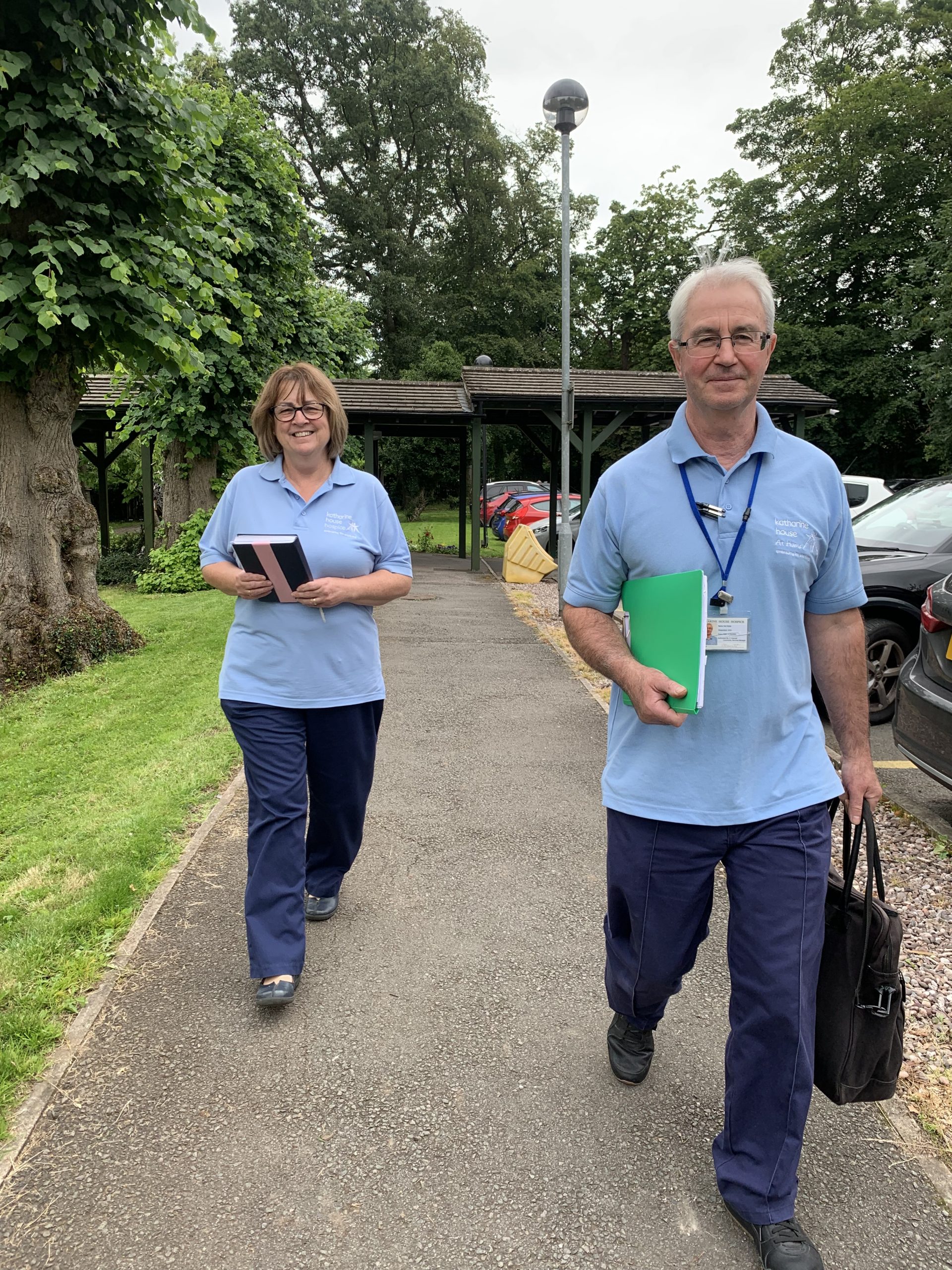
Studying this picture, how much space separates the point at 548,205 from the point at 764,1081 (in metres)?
49.4

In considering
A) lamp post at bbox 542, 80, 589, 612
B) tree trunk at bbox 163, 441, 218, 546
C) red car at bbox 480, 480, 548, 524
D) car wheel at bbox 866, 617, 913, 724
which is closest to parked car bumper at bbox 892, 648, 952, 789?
car wheel at bbox 866, 617, 913, 724

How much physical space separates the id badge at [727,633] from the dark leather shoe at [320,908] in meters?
2.28

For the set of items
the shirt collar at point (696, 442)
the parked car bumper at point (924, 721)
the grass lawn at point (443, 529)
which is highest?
the shirt collar at point (696, 442)

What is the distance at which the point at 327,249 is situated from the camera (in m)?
42.9

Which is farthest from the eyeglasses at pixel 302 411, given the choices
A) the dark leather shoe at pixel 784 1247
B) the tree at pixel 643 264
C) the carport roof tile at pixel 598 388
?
the tree at pixel 643 264

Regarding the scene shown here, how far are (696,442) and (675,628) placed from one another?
0.50 metres

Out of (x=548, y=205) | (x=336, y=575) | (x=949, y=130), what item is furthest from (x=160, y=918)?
(x=548, y=205)

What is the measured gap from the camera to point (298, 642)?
3.23 meters

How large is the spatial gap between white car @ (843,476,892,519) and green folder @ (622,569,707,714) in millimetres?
10480

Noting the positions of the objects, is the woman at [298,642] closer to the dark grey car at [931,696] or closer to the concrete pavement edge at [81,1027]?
the concrete pavement edge at [81,1027]

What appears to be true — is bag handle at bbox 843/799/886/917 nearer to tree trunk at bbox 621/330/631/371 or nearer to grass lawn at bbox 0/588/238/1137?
grass lawn at bbox 0/588/238/1137

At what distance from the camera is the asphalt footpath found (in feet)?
7.13

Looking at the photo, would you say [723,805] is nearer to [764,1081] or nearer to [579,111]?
[764,1081]

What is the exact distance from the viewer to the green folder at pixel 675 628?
6.82 feet
